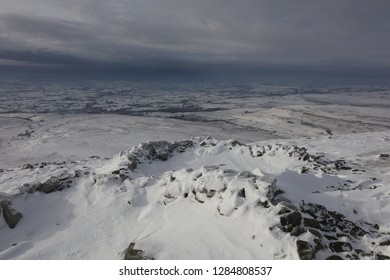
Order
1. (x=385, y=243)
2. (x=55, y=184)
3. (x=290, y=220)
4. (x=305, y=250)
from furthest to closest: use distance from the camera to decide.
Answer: (x=55, y=184) → (x=290, y=220) → (x=385, y=243) → (x=305, y=250)

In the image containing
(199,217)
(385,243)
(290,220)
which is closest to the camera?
(385,243)

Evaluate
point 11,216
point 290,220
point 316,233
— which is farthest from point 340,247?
point 11,216

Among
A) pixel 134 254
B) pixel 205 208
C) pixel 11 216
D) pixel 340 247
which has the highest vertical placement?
pixel 340 247

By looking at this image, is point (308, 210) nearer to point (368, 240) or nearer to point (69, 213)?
point (368, 240)

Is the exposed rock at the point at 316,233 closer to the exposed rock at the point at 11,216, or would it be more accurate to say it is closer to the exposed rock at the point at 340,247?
the exposed rock at the point at 340,247

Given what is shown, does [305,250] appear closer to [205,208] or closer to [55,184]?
[205,208]

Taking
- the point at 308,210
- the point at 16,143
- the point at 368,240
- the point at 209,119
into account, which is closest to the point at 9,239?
the point at 308,210

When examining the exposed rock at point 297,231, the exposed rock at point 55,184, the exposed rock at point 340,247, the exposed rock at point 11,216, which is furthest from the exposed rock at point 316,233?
the exposed rock at point 55,184
